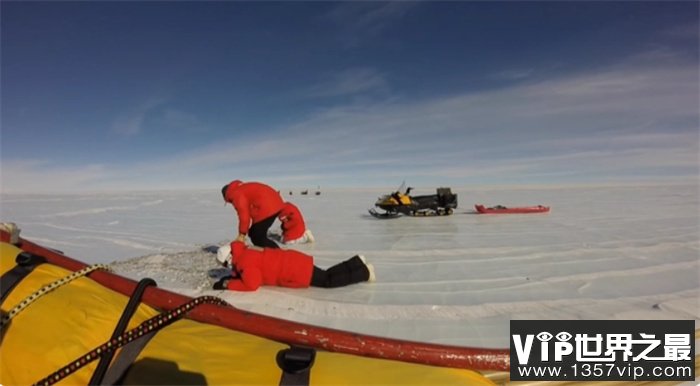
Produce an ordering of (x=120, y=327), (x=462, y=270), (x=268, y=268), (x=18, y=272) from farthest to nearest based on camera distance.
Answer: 1. (x=462, y=270)
2. (x=268, y=268)
3. (x=18, y=272)
4. (x=120, y=327)

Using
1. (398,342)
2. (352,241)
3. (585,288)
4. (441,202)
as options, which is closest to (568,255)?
(585,288)

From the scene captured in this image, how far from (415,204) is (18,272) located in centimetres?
932

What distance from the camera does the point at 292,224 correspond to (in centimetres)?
667

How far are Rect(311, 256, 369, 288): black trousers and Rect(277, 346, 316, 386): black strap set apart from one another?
2539mm

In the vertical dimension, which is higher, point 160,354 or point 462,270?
point 160,354

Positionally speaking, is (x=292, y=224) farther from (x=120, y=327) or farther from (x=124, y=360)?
(x=124, y=360)

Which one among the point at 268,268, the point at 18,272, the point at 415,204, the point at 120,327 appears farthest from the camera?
the point at 415,204

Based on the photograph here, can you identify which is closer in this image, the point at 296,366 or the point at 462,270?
the point at 296,366

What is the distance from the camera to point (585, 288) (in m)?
3.90

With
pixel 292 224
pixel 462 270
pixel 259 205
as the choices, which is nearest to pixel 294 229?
pixel 292 224

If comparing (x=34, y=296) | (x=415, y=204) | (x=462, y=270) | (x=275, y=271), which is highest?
(x=415, y=204)

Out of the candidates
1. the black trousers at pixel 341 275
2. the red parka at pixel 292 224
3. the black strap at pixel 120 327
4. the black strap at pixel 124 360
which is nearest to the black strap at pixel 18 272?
the black strap at pixel 120 327

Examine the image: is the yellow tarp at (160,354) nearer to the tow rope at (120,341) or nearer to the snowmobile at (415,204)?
the tow rope at (120,341)

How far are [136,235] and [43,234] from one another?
203 cm
